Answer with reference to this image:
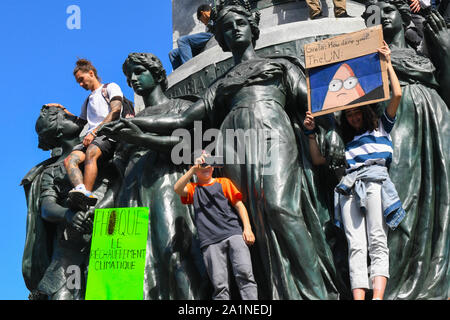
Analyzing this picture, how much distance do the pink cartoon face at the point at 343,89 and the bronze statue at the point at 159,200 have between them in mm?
2146

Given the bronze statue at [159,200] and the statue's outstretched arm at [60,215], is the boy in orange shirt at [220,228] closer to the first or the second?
the bronze statue at [159,200]

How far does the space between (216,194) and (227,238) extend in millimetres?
572

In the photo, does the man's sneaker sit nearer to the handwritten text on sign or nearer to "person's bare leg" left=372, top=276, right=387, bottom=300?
the handwritten text on sign

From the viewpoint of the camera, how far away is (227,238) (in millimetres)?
9078

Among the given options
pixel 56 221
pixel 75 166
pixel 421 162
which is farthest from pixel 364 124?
pixel 56 221

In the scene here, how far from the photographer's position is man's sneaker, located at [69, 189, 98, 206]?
34.3 feet

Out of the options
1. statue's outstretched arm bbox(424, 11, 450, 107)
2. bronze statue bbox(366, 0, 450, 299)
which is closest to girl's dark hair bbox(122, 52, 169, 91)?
bronze statue bbox(366, 0, 450, 299)

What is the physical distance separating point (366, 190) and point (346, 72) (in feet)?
4.88

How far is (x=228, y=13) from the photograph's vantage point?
10930 mm

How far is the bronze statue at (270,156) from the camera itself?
9164 millimetres

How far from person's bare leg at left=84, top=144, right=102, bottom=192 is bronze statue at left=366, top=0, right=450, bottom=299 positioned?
13.0 feet

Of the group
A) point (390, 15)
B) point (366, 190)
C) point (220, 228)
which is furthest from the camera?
point (390, 15)

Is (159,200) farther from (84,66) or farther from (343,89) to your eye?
(84,66)

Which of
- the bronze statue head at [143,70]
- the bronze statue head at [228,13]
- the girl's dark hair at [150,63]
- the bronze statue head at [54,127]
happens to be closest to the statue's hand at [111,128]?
the bronze statue head at [143,70]
